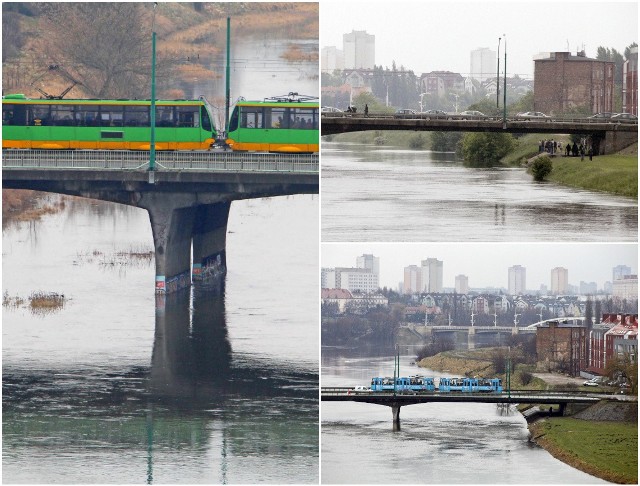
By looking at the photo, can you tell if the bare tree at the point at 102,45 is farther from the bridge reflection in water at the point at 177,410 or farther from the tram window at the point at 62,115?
the bridge reflection in water at the point at 177,410

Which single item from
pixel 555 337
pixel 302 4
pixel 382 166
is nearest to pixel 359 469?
pixel 555 337

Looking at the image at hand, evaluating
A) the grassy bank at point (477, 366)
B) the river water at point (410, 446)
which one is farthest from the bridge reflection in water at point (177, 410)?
the grassy bank at point (477, 366)

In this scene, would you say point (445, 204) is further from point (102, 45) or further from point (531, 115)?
point (102, 45)

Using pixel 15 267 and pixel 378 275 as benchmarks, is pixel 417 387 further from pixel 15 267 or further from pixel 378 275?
pixel 15 267

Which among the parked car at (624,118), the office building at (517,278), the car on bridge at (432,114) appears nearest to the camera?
the office building at (517,278)

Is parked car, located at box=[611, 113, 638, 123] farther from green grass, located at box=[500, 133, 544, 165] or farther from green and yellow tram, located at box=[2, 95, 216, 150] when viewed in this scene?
green and yellow tram, located at box=[2, 95, 216, 150]
